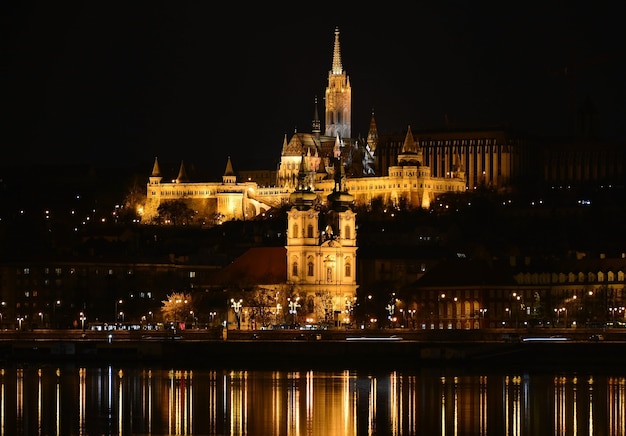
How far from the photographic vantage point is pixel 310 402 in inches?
3585

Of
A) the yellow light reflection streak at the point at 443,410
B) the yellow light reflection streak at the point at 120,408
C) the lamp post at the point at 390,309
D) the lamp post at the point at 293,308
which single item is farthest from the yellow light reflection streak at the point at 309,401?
the lamp post at the point at 390,309

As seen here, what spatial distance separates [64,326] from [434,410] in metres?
69.2

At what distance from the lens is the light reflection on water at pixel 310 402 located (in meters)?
81.5

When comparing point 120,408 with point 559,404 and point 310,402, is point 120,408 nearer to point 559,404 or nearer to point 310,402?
point 310,402

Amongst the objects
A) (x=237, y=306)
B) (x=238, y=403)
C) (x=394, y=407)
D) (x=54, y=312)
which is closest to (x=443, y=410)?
(x=394, y=407)

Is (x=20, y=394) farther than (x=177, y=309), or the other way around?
(x=177, y=309)

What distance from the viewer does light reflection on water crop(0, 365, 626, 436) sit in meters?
81.5

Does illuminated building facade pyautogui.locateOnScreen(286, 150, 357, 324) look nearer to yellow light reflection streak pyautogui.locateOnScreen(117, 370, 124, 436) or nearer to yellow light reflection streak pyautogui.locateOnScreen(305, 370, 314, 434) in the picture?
yellow light reflection streak pyautogui.locateOnScreen(305, 370, 314, 434)

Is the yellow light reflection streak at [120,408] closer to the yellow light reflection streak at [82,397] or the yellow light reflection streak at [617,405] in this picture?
the yellow light reflection streak at [82,397]

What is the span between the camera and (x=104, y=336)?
128 meters

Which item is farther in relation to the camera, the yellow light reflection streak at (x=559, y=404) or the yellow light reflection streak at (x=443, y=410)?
the yellow light reflection streak at (x=559, y=404)

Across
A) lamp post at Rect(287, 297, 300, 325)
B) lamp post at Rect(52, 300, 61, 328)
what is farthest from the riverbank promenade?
lamp post at Rect(52, 300, 61, 328)

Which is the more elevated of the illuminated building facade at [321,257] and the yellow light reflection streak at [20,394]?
the illuminated building facade at [321,257]

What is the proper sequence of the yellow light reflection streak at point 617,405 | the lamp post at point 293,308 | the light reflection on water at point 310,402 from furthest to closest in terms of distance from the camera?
the lamp post at point 293,308 < the light reflection on water at point 310,402 < the yellow light reflection streak at point 617,405
